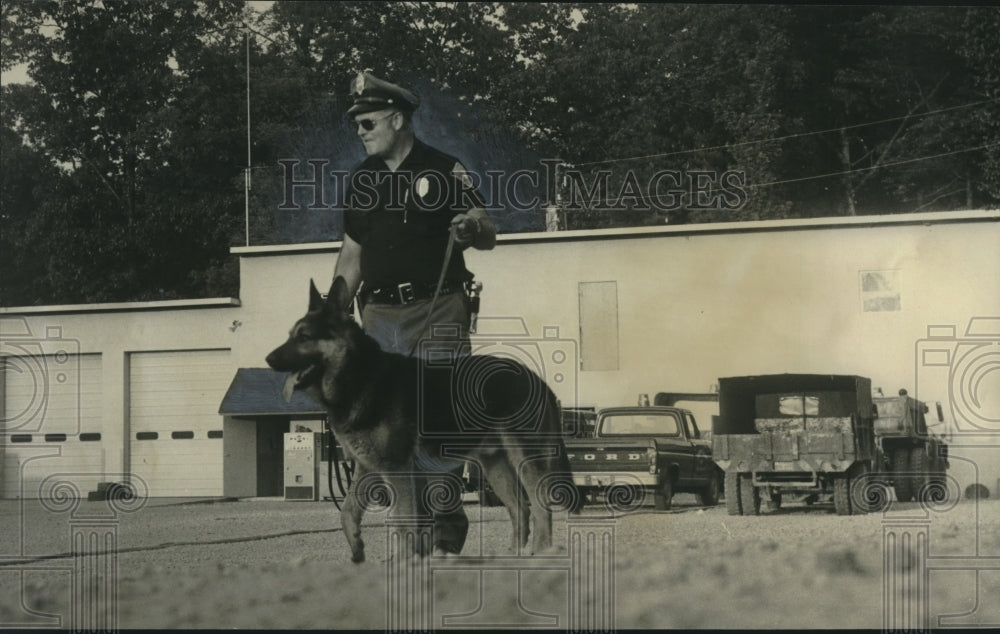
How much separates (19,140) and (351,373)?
3.85m

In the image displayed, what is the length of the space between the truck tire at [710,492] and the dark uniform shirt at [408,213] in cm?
316

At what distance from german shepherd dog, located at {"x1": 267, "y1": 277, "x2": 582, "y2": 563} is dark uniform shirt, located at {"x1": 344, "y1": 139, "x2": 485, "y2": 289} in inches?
14.9

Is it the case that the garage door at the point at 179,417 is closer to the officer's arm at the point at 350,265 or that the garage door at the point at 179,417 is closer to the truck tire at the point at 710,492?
the officer's arm at the point at 350,265

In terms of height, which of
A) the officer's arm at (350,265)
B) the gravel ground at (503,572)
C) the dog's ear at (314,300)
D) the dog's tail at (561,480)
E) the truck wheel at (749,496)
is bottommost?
the gravel ground at (503,572)

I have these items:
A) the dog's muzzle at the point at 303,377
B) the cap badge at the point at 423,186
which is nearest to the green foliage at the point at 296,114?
the cap badge at the point at 423,186

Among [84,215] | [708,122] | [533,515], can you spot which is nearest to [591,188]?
[708,122]

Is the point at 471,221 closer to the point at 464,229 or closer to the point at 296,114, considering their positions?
the point at 464,229

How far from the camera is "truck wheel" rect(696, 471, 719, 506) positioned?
11.6 metres

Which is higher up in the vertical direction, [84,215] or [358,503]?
[84,215]

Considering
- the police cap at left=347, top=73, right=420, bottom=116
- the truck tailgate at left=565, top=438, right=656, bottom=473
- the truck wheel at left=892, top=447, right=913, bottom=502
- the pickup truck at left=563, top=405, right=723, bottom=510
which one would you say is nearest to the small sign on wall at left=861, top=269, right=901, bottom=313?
the truck wheel at left=892, top=447, right=913, bottom=502

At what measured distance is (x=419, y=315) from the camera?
30.8 feet

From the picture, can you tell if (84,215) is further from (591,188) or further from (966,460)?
(966,460)

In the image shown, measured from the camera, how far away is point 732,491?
11.2m

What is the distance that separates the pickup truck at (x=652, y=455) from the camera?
418 inches
